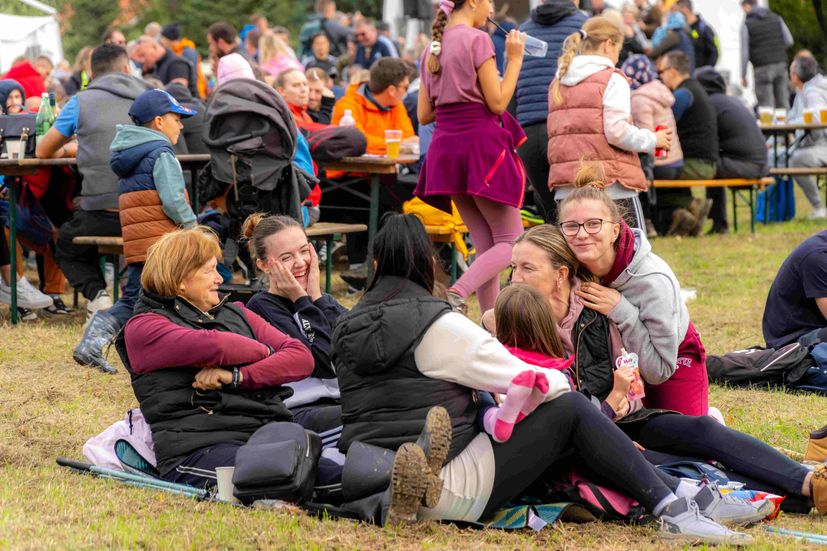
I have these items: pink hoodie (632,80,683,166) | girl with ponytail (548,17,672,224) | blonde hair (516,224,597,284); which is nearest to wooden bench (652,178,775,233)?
pink hoodie (632,80,683,166)

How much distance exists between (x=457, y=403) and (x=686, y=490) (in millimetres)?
830

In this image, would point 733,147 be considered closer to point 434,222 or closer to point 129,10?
point 434,222

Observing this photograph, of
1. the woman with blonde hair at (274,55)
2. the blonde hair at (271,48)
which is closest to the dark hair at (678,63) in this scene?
the woman with blonde hair at (274,55)

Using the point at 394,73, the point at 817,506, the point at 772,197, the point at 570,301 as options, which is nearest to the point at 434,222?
the point at 394,73

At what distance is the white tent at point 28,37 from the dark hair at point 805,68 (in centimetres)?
1152

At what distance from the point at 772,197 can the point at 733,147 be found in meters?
2.05

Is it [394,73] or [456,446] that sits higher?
[394,73]

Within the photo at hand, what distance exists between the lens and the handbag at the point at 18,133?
7668 millimetres

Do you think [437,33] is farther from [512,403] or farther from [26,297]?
[512,403]

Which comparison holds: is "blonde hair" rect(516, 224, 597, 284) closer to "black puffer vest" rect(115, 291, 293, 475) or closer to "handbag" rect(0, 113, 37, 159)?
"black puffer vest" rect(115, 291, 293, 475)

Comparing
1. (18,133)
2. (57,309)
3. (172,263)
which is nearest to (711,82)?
(57,309)

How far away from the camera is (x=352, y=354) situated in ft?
12.5

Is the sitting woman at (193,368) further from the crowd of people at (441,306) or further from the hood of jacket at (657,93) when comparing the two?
the hood of jacket at (657,93)

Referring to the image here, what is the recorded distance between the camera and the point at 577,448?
12.6ft
